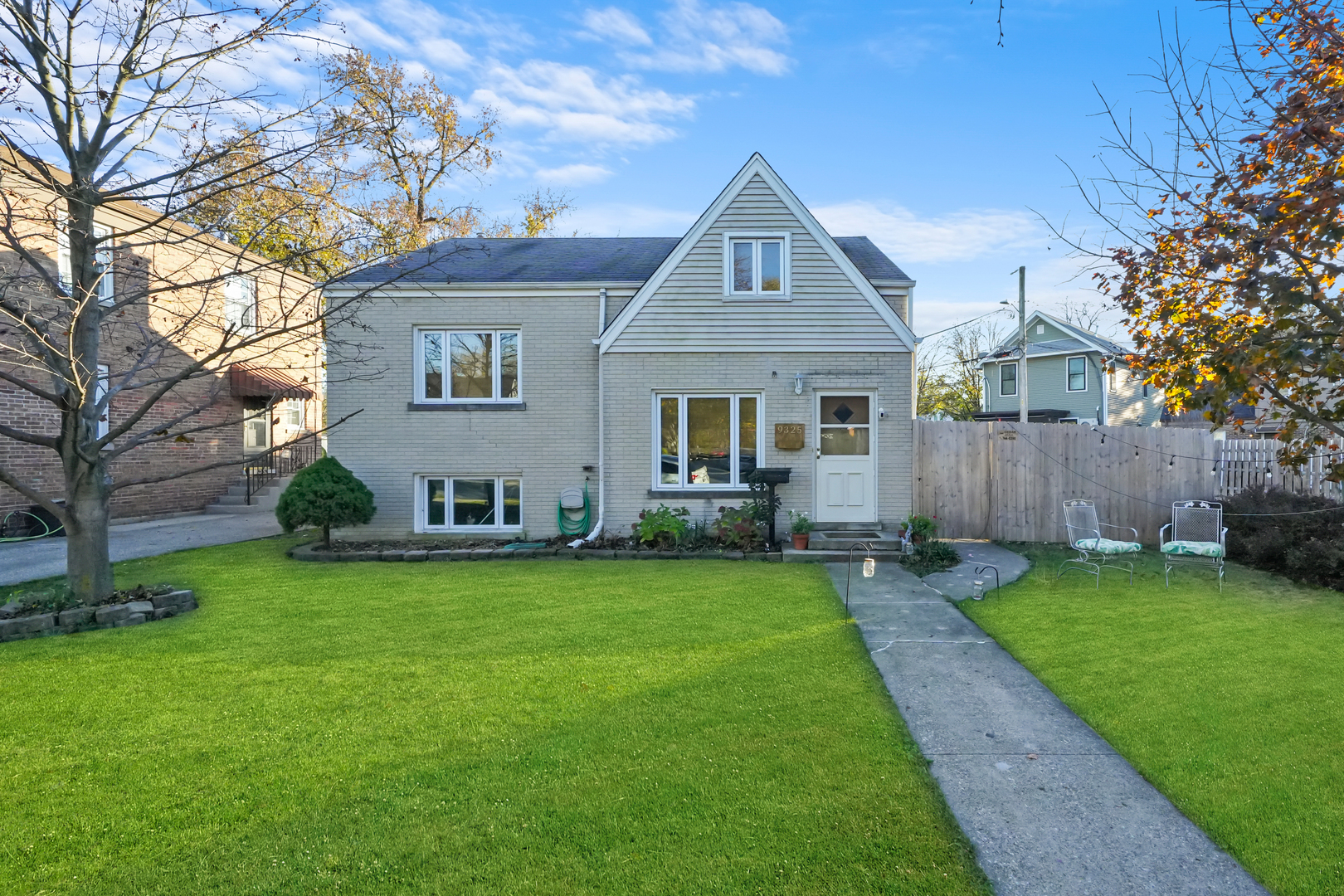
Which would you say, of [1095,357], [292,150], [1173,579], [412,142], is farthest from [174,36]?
[1095,357]

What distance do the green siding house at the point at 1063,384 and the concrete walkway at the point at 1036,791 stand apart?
95.9 ft

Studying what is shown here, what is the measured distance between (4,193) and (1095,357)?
119ft

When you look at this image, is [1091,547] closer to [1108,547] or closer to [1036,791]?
[1108,547]

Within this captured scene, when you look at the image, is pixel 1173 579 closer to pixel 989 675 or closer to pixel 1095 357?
pixel 989 675

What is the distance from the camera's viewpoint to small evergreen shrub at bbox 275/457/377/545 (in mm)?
11430

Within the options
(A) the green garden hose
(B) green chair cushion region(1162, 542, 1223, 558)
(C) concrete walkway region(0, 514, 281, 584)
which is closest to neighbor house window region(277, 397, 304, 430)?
(C) concrete walkway region(0, 514, 281, 584)

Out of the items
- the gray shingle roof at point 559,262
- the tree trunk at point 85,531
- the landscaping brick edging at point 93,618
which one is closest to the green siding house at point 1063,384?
the gray shingle roof at point 559,262

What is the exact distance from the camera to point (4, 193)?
20.7 ft

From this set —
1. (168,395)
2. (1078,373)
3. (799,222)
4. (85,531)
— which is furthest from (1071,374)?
(85,531)

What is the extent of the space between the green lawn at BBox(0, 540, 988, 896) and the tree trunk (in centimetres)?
81

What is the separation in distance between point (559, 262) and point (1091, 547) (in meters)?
10.5

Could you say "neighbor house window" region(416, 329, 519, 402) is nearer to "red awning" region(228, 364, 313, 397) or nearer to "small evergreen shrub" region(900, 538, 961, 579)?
"red awning" region(228, 364, 313, 397)

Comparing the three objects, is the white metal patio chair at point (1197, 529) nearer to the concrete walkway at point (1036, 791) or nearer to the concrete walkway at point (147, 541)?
the concrete walkway at point (1036, 791)

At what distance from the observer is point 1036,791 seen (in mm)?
3910
